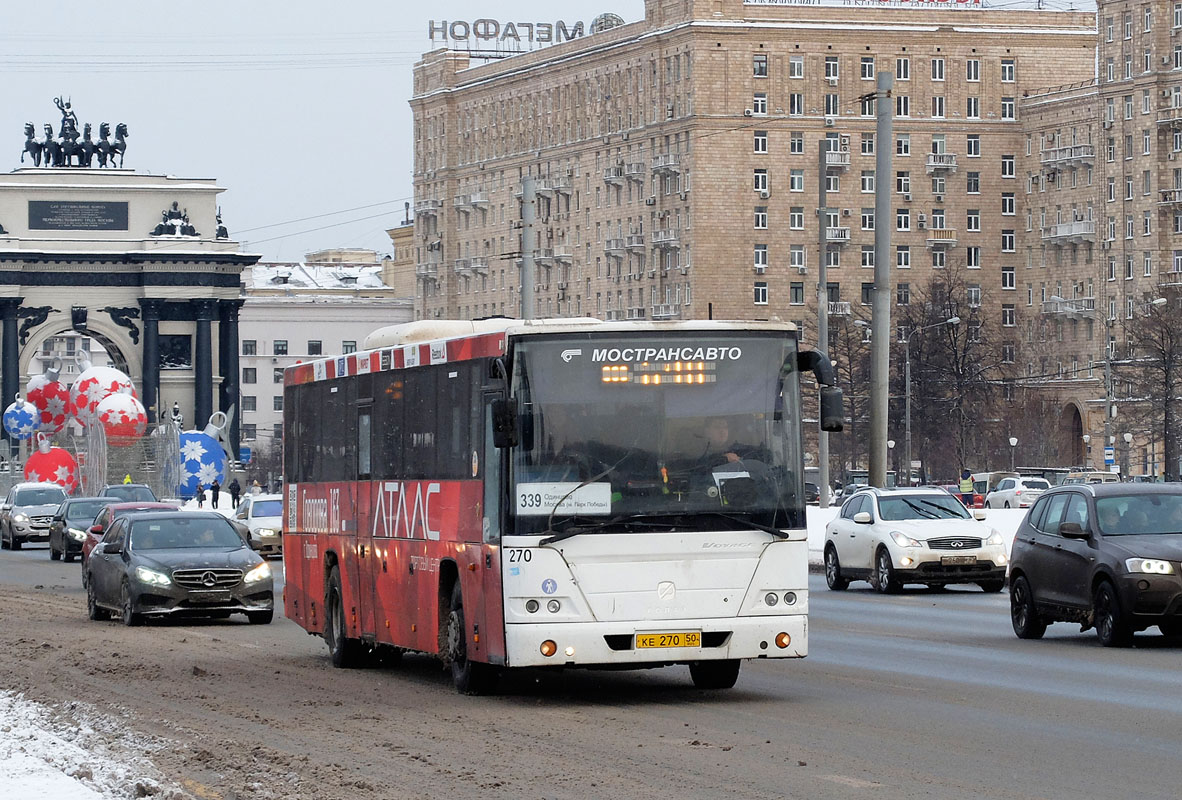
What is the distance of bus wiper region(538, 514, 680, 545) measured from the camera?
16.5 metres

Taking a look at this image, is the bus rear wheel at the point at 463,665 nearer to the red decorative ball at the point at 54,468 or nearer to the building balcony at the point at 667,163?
the red decorative ball at the point at 54,468

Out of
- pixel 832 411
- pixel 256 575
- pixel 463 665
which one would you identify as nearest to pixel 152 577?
pixel 256 575

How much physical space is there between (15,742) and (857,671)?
7.43 m

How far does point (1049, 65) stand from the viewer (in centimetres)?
13762

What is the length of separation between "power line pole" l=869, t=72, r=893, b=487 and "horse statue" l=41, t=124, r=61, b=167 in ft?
283

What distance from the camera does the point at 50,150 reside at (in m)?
122

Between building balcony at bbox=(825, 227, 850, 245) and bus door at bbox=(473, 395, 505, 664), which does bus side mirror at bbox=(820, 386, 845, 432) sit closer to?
bus door at bbox=(473, 395, 505, 664)

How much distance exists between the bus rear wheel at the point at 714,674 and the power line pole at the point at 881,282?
20812mm

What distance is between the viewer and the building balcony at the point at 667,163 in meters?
136

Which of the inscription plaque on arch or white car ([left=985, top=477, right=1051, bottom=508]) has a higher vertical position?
the inscription plaque on arch

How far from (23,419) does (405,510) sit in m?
72.2

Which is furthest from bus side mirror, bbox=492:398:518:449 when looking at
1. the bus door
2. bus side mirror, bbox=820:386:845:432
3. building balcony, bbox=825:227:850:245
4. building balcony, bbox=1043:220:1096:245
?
building balcony, bbox=825:227:850:245

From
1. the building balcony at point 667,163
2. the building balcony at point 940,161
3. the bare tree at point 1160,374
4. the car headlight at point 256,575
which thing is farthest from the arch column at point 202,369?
the car headlight at point 256,575

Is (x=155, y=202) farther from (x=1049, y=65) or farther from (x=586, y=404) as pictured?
(x=586, y=404)
